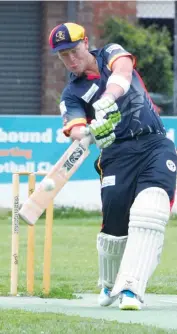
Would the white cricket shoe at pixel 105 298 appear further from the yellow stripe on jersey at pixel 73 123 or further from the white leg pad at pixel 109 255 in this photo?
the yellow stripe on jersey at pixel 73 123

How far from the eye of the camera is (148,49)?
64.4ft

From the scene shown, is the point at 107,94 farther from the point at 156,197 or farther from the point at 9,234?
the point at 9,234

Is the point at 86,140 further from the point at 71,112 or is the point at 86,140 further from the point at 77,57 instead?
the point at 77,57

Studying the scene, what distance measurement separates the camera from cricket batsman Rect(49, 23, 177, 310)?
25.0 ft

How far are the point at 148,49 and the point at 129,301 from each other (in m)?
12.4

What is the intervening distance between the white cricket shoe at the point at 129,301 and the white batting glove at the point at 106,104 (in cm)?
118

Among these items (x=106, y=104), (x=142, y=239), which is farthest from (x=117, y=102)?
(x=142, y=239)

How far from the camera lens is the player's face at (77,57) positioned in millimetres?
7707

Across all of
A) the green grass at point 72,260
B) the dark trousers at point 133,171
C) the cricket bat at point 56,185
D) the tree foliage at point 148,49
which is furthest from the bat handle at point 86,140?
the tree foliage at point 148,49

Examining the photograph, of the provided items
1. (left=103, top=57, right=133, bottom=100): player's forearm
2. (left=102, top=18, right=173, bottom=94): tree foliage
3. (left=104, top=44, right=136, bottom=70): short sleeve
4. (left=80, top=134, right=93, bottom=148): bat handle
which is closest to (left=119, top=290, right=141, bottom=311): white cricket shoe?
(left=80, top=134, right=93, bottom=148): bat handle

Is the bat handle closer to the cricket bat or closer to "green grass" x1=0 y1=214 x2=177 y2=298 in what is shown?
the cricket bat

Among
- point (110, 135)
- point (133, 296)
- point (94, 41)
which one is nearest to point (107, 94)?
point (110, 135)

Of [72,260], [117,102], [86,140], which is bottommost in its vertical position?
[72,260]

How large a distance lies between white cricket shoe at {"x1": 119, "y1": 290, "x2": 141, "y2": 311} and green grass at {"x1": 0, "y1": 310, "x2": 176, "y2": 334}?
54cm
